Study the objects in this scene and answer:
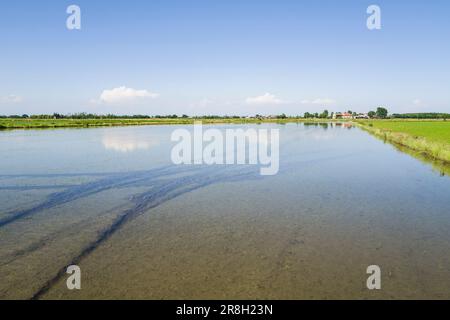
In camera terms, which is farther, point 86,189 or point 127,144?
point 127,144

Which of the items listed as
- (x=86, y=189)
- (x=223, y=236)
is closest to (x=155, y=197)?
Answer: (x=86, y=189)

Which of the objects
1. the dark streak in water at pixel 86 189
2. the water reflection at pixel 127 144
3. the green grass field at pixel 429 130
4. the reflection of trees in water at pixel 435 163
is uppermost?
the green grass field at pixel 429 130

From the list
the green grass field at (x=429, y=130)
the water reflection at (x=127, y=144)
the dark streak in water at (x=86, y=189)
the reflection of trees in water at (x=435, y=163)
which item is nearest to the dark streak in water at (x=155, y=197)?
the dark streak in water at (x=86, y=189)

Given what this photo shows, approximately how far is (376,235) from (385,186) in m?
6.17

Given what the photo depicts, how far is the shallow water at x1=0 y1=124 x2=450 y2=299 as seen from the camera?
5.16 m

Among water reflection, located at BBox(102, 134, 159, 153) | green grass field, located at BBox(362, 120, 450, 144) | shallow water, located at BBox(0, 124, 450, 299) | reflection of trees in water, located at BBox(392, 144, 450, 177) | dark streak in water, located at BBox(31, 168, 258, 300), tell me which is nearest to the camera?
shallow water, located at BBox(0, 124, 450, 299)

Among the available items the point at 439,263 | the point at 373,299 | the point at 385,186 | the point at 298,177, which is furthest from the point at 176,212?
the point at 385,186

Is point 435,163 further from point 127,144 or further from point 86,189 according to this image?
point 127,144

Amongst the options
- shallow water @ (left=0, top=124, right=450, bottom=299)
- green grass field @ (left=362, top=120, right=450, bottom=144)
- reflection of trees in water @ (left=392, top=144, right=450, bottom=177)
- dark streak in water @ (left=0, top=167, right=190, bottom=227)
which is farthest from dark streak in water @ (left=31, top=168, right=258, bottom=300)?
green grass field @ (left=362, top=120, right=450, bottom=144)

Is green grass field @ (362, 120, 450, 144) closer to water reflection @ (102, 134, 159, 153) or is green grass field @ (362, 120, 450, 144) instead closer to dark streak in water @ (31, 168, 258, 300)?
dark streak in water @ (31, 168, 258, 300)

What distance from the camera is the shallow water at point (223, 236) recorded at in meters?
5.16

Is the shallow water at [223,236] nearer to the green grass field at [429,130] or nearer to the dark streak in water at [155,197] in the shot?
the dark streak in water at [155,197]

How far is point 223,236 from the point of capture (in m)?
7.34
